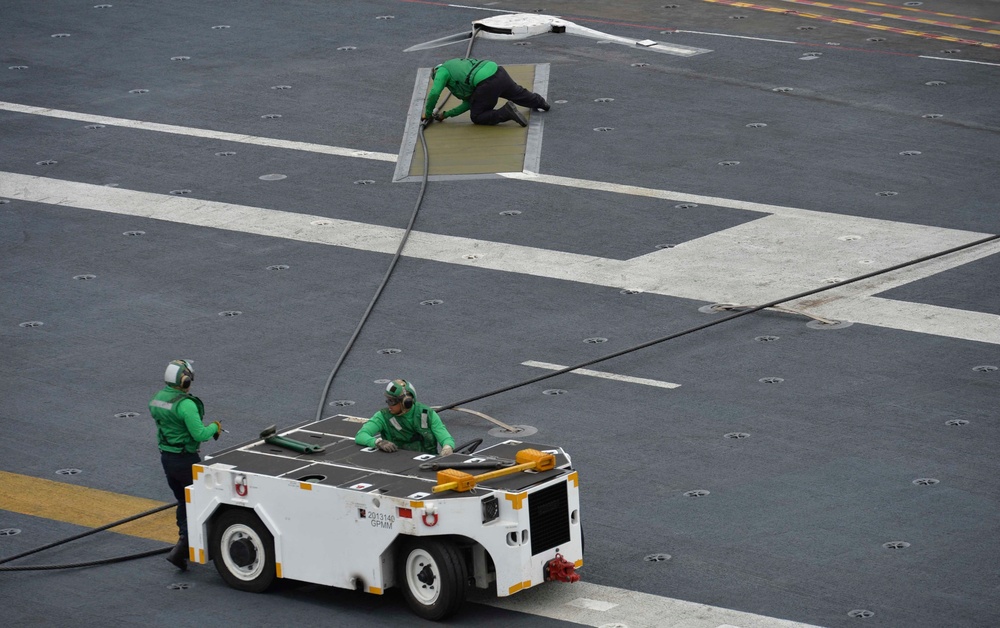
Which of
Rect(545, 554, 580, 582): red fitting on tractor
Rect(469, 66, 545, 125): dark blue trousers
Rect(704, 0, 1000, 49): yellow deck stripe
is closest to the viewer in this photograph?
Rect(545, 554, 580, 582): red fitting on tractor

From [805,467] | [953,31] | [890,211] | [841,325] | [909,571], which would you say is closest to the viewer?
[909,571]

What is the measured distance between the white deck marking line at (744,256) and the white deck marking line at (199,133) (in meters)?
2.52

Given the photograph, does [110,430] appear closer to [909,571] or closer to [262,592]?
[262,592]

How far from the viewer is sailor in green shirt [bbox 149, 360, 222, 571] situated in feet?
46.9

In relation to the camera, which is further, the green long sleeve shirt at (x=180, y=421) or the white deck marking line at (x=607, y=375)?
the white deck marking line at (x=607, y=375)

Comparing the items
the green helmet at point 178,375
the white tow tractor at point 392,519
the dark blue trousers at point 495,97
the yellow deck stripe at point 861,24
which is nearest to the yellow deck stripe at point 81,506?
the white tow tractor at point 392,519

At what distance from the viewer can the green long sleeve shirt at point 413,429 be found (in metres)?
14.5

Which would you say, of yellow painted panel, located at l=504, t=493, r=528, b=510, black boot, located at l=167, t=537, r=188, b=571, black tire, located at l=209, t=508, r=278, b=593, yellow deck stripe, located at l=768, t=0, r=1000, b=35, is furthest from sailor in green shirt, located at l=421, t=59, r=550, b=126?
yellow painted panel, located at l=504, t=493, r=528, b=510

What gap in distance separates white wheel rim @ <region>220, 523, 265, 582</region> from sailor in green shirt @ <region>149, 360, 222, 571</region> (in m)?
0.48

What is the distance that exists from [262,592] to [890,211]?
12.8 metres

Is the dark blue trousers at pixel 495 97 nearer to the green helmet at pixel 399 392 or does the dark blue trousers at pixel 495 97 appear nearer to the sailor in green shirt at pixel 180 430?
the green helmet at pixel 399 392

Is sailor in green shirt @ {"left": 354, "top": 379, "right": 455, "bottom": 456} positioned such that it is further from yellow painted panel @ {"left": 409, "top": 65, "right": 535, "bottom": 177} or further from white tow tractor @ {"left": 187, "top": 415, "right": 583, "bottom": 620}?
yellow painted panel @ {"left": 409, "top": 65, "right": 535, "bottom": 177}

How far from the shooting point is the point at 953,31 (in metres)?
31.4

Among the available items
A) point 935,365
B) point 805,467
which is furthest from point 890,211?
point 805,467
